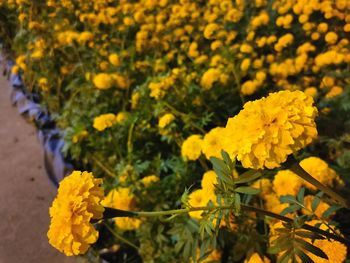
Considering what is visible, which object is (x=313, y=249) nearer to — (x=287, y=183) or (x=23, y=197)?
(x=287, y=183)

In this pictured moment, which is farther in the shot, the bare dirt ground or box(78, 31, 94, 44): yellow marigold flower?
box(78, 31, 94, 44): yellow marigold flower

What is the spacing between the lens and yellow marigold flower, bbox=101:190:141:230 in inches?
89.2

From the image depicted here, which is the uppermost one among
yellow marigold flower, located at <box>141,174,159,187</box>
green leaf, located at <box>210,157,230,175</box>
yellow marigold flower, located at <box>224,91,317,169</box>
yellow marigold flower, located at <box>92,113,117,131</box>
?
yellow marigold flower, located at <box>224,91,317,169</box>

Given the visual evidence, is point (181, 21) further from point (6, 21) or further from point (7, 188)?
point (6, 21)

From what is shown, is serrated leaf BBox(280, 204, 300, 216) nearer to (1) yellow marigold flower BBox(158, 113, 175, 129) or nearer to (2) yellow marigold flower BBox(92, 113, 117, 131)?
(1) yellow marigold flower BBox(158, 113, 175, 129)

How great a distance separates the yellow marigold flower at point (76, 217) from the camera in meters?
1.11

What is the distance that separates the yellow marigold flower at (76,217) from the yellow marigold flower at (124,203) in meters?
1.09

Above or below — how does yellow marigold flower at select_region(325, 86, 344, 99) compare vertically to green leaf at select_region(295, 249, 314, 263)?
below

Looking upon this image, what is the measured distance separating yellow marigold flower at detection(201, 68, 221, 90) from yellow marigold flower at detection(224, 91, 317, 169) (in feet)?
5.64

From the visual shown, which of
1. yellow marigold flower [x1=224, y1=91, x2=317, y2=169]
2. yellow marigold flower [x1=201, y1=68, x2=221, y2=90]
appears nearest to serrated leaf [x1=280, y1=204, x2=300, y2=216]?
yellow marigold flower [x1=224, y1=91, x2=317, y2=169]

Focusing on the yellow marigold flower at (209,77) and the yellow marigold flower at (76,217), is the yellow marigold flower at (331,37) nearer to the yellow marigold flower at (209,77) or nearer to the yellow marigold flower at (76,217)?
the yellow marigold flower at (209,77)

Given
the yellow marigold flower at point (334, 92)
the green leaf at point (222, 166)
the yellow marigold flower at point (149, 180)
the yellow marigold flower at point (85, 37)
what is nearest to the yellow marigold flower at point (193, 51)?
the yellow marigold flower at point (85, 37)

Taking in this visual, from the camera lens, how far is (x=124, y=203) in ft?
7.46

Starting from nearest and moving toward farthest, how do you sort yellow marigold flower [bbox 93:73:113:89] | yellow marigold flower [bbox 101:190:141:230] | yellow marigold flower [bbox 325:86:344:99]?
yellow marigold flower [bbox 101:190:141:230] → yellow marigold flower [bbox 325:86:344:99] → yellow marigold flower [bbox 93:73:113:89]
